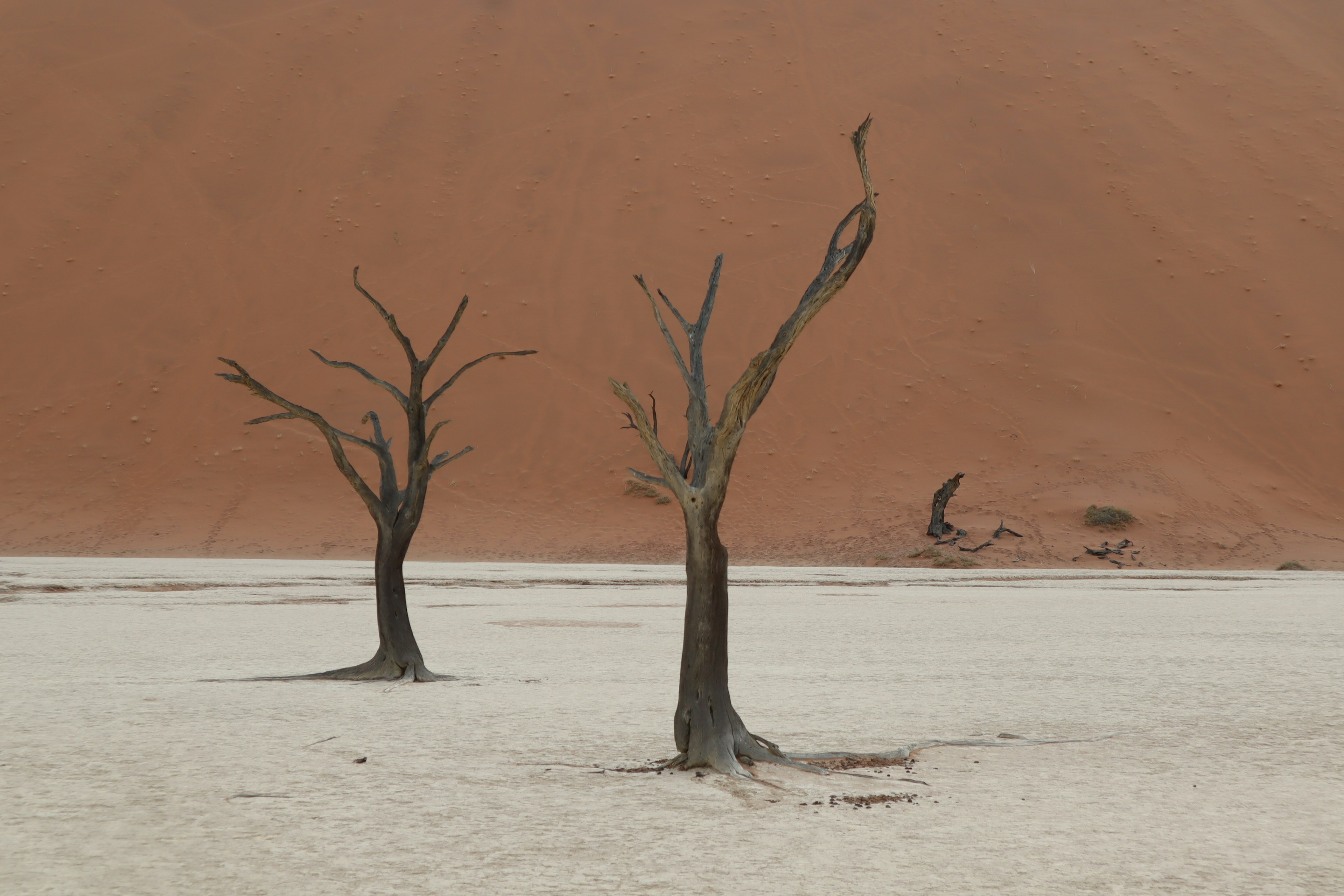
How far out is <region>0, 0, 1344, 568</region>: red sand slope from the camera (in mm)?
33281

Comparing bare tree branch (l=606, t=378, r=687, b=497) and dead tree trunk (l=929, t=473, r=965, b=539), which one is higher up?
dead tree trunk (l=929, t=473, r=965, b=539)

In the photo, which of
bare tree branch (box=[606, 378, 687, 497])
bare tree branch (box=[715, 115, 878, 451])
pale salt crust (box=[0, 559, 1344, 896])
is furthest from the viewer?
bare tree branch (box=[606, 378, 687, 497])

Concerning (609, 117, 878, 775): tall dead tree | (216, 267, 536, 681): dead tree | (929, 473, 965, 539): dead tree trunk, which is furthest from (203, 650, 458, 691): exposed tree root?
(929, 473, 965, 539): dead tree trunk

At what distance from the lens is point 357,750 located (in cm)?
612

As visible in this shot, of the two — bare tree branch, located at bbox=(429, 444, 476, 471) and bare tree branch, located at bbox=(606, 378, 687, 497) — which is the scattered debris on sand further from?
bare tree branch, located at bbox=(606, 378, 687, 497)

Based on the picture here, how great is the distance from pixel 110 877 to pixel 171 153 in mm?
42651

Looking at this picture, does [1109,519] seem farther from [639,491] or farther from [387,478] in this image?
[387,478]

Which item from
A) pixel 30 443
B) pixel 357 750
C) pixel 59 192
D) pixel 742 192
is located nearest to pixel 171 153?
pixel 59 192

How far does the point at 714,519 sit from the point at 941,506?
2433 centimetres

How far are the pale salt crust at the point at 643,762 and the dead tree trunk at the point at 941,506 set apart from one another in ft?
52.3

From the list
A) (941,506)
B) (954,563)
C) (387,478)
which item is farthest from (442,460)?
(941,506)

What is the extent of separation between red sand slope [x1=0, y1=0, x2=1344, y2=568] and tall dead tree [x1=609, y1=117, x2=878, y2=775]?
23.4m

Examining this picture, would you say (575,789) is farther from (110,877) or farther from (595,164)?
(595,164)

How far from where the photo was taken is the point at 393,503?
31.8 ft
